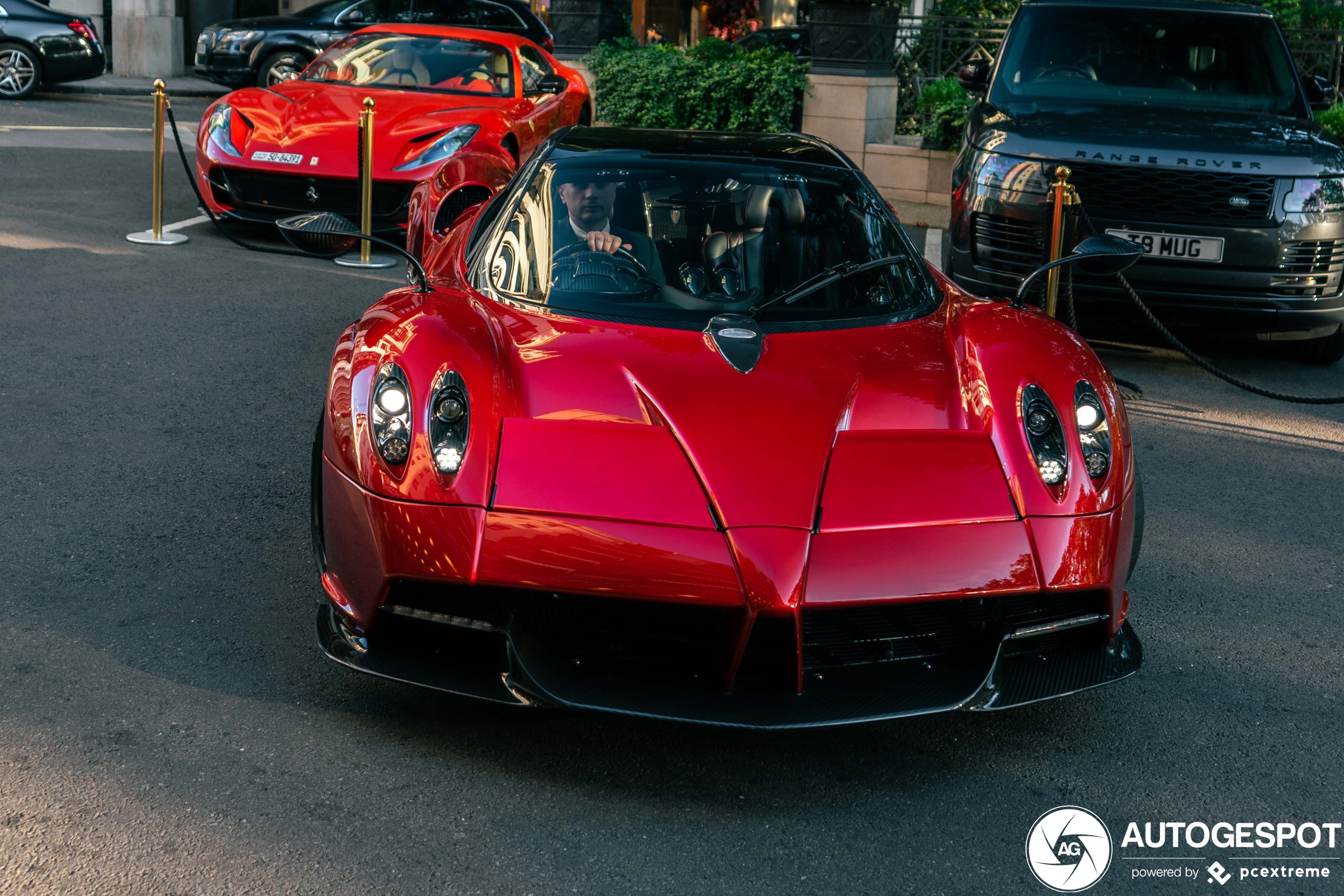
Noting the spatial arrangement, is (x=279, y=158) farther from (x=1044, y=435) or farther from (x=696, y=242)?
(x=1044, y=435)

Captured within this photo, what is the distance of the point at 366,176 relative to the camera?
880cm

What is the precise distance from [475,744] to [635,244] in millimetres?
1698

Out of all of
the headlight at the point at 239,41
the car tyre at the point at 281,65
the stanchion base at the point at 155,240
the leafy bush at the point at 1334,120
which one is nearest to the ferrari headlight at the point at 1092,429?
the stanchion base at the point at 155,240

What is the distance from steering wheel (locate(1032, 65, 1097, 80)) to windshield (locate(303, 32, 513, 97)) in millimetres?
4156

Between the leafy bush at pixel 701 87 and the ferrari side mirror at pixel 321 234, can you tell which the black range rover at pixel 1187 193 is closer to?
the ferrari side mirror at pixel 321 234

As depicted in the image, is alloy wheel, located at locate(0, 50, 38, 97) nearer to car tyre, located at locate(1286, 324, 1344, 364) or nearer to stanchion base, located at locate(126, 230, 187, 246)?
stanchion base, located at locate(126, 230, 187, 246)

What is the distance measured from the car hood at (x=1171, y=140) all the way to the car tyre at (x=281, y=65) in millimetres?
12893

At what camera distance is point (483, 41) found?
10812 mm

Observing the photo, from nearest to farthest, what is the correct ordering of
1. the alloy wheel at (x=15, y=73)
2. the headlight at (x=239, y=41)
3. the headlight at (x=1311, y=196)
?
the headlight at (x=1311, y=196) → the alloy wheel at (x=15, y=73) → the headlight at (x=239, y=41)

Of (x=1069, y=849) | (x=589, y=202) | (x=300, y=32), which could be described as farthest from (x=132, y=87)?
(x=1069, y=849)

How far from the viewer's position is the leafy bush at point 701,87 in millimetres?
13086

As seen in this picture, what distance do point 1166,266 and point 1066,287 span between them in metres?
0.79

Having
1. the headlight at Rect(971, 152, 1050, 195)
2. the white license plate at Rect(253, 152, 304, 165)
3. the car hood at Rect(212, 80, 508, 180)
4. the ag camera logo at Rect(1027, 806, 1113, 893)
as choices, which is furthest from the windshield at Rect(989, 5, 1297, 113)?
the ag camera logo at Rect(1027, 806, 1113, 893)

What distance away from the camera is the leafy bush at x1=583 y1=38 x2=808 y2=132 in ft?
42.9
